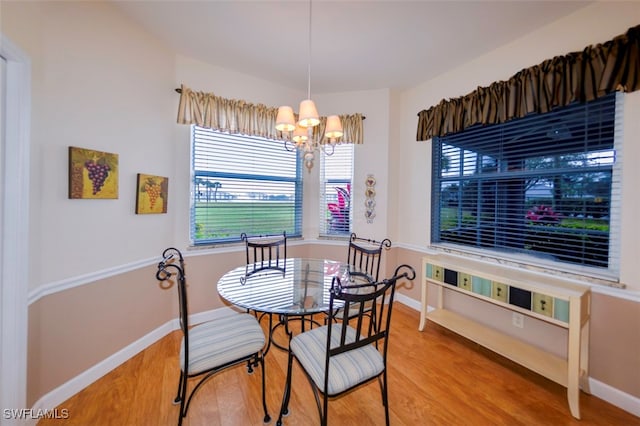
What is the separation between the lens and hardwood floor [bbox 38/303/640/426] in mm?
1639

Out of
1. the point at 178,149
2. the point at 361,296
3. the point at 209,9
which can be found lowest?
the point at 361,296

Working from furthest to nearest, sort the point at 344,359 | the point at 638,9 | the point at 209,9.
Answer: the point at 209,9
the point at 638,9
the point at 344,359

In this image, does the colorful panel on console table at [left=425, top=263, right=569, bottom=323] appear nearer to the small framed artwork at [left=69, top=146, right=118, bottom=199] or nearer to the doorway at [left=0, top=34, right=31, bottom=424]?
the small framed artwork at [left=69, top=146, right=118, bottom=199]

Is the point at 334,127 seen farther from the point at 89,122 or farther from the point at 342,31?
the point at 89,122

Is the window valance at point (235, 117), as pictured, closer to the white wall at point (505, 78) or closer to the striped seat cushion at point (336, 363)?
the white wall at point (505, 78)

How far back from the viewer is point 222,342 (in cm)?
161

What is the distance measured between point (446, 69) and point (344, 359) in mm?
3168

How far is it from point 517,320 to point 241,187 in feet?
10.5

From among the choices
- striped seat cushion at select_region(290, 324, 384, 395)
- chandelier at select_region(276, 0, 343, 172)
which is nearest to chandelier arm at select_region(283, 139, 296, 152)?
chandelier at select_region(276, 0, 343, 172)

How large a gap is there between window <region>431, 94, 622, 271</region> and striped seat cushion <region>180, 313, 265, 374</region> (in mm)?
2467

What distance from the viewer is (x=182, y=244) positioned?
8.93ft

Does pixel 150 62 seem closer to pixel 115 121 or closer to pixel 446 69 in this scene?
pixel 115 121

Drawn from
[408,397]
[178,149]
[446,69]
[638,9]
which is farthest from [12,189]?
[638,9]

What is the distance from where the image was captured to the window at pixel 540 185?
190 cm
